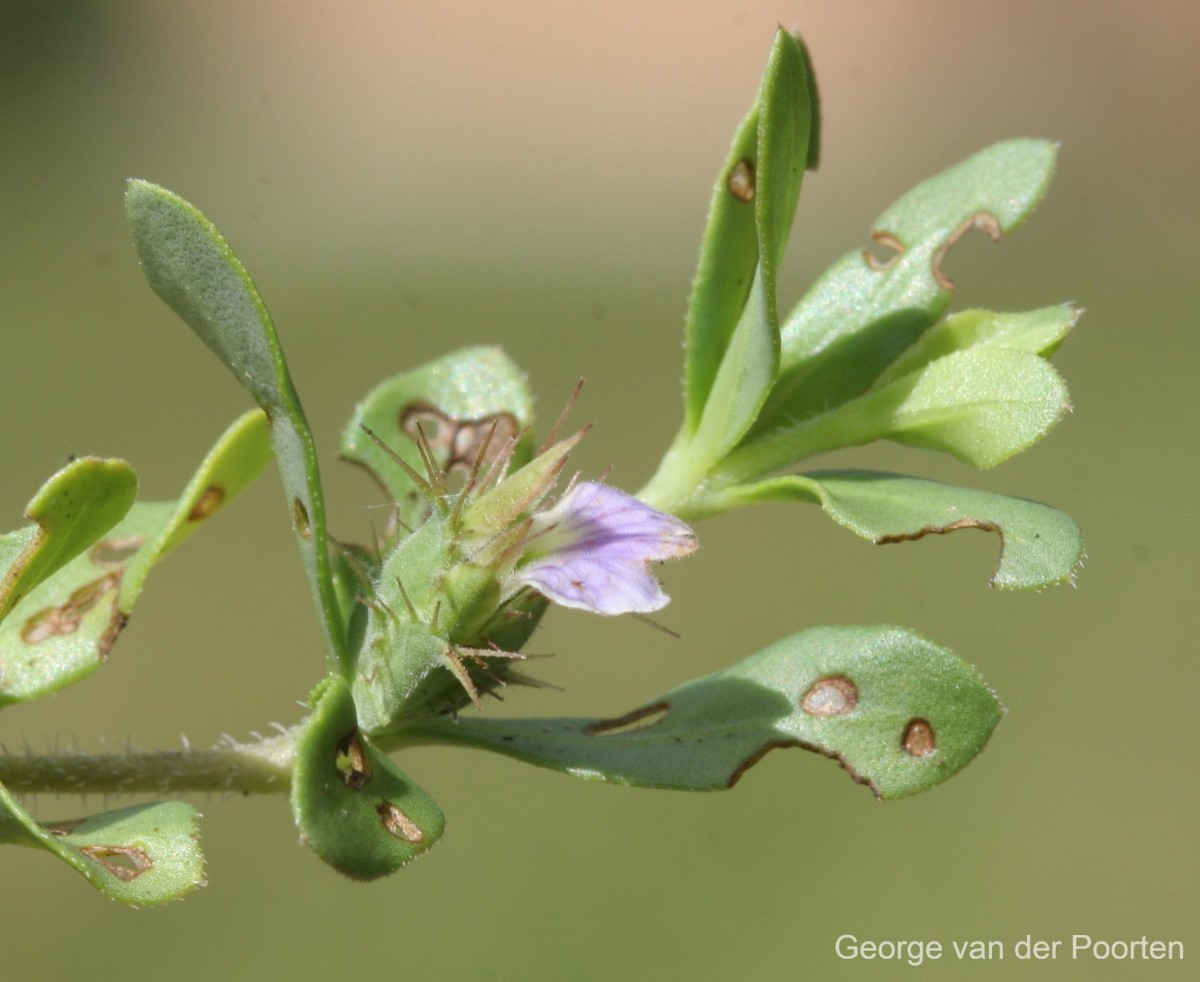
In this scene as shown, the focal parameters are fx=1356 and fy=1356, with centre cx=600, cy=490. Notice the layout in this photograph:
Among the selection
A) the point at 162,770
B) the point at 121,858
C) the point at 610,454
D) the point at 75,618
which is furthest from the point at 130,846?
the point at 610,454

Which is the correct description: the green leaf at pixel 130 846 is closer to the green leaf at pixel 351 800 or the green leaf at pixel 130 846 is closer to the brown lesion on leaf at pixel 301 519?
the green leaf at pixel 351 800

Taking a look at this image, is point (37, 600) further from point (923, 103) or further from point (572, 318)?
point (923, 103)

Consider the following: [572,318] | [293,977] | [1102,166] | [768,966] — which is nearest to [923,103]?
[1102,166]

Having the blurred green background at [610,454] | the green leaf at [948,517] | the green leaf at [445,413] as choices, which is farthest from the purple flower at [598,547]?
the blurred green background at [610,454]

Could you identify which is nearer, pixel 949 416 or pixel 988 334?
pixel 949 416

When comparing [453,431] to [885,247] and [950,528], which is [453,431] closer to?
[885,247]

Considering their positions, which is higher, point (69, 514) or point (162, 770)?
point (69, 514)

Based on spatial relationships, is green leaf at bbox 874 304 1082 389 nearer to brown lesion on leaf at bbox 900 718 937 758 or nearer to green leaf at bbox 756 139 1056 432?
green leaf at bbox 756 139 1056 432

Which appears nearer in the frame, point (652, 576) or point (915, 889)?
point (652, 576)
